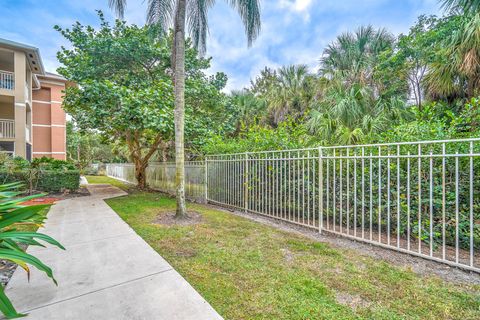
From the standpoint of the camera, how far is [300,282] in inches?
110

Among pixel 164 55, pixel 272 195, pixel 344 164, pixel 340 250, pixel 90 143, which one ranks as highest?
pixel 164 55

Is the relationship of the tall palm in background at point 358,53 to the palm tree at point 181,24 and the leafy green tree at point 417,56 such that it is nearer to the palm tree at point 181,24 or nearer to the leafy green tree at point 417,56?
the leafy green tree at point 417,56

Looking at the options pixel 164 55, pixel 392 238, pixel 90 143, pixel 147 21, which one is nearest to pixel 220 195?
pixel 392 238

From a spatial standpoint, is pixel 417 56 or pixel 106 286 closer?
pixel 106 286

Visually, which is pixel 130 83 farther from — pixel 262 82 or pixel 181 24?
pixel 262 82

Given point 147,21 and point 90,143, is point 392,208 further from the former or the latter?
point 90,143

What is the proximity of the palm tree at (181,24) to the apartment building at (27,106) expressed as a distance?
1033 cm

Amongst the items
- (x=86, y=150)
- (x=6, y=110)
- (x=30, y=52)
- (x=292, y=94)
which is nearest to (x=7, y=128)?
(x=6, y=110)

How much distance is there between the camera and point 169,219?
5.84 m

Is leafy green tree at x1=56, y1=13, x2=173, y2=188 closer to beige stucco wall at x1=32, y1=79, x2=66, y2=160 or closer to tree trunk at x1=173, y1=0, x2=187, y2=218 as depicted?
tree trunk at x1=173, y1=0, x2=187, y2=218

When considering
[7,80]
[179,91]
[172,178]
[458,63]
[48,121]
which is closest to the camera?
[179,91]

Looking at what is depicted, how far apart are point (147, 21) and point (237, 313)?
733cm

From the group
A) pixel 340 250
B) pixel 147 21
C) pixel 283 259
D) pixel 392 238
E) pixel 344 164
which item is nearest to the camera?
pixel 283 259

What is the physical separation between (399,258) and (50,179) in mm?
12591
